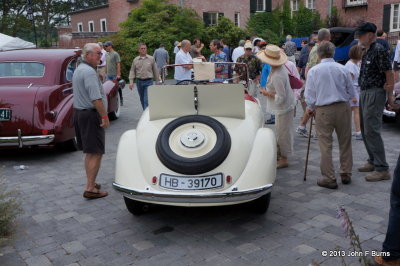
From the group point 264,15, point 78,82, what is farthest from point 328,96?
point 264,15

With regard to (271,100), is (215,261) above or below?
below

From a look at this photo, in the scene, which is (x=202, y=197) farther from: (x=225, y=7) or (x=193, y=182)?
(x=225, y=7)

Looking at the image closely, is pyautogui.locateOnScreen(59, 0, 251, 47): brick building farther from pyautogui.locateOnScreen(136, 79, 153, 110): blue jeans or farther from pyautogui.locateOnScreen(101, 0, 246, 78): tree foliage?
pyautogui.locateOnScreen(136, 79, 153, 110): blue jeans

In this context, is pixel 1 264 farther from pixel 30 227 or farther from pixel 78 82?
pixel 78 82

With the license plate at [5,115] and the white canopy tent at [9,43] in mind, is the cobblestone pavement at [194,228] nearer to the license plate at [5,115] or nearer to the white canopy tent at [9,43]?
the license plate at [5,115]

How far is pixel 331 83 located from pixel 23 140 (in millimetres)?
4750

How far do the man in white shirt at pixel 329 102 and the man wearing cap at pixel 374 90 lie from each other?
36cm

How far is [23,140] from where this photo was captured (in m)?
6.60

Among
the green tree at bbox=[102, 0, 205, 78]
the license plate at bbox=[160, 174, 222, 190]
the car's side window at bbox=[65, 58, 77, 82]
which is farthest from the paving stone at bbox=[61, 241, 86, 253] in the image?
the green tree at bbox=[102, 0, 205, 78]

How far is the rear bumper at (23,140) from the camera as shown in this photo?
658 cm

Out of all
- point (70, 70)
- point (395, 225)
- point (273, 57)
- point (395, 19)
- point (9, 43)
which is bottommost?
point (395, 225)

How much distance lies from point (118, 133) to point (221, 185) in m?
5.44

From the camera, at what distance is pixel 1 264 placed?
352 cm

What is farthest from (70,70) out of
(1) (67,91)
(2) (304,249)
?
(2) (304,249)
